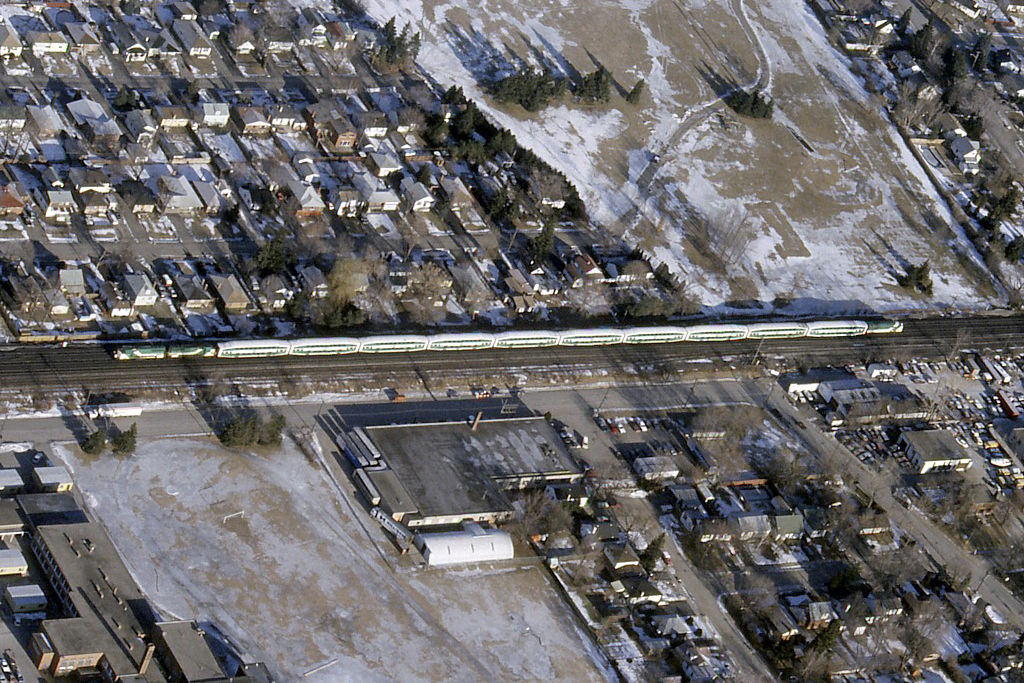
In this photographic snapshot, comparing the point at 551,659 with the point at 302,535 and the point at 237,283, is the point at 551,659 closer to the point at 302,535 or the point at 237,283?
the point at 302,535

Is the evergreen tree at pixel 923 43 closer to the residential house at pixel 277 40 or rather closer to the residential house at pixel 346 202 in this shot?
the residential house at pixel 277 40

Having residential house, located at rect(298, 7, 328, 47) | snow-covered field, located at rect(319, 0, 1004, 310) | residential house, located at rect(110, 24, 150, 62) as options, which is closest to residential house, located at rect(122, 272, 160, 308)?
residential house, located at rect(110, 24, 150, 62)

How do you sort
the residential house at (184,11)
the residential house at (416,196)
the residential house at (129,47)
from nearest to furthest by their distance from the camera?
the residential house at (416,196)
the residential house at (129,47)
the residential house at (184,11)

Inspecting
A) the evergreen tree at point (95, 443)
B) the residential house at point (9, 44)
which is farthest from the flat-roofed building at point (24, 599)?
the residential house at point (9, 44)

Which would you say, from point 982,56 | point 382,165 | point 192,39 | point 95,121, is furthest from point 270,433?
point 982,56

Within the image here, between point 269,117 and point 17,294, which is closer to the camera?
point 17,294

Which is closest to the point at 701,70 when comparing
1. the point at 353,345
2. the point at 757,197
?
the point at 757,197

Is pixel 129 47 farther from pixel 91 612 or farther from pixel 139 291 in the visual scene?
pixel 91 612
